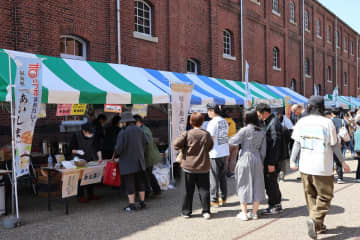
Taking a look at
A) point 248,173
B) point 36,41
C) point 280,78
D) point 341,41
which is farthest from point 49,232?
point 341,41

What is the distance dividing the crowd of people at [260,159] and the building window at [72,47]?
Answer: 5943 millimetres

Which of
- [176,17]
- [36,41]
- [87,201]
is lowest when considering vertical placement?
[87,201]

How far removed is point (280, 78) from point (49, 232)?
20040 mm

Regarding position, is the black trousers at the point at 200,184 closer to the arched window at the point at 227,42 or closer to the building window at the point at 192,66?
the building window at the point at 192,66

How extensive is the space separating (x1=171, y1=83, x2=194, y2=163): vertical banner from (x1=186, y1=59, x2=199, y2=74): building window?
6656 millimetres

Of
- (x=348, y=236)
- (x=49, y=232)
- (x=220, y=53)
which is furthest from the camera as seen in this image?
(x=220, y=53)

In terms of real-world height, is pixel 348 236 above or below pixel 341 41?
below

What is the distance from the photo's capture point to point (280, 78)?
76.9 ft

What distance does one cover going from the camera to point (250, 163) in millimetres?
5973

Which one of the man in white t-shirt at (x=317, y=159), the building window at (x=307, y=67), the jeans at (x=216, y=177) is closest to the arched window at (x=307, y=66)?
the building window at (x=307, y=67)

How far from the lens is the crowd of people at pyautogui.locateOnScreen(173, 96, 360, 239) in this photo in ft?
16.6

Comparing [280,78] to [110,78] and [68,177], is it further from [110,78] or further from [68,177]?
[68,177]

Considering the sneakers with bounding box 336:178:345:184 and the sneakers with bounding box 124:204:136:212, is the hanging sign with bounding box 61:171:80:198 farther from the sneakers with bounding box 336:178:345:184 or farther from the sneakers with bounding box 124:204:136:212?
the sneakers with bounding box 336:178:345:184

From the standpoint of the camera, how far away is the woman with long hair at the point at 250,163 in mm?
5965
